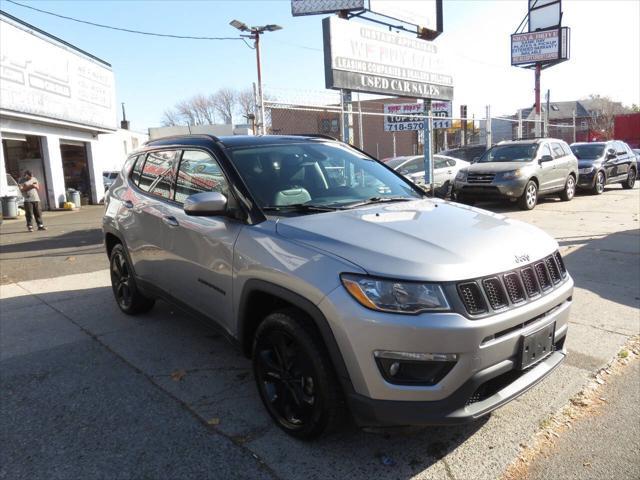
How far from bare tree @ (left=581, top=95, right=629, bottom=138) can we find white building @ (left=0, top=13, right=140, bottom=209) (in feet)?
193

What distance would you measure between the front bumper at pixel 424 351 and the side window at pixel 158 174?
91.8 inches

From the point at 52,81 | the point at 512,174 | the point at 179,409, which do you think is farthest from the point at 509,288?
the point at 52,81

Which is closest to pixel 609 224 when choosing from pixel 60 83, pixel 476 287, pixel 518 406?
pixel 518 406

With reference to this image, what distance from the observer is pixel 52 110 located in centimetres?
1828

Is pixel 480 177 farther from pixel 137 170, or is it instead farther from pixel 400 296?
pixel 400 296

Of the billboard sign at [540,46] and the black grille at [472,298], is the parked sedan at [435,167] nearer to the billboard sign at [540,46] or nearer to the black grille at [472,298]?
the black grille at [472,298]

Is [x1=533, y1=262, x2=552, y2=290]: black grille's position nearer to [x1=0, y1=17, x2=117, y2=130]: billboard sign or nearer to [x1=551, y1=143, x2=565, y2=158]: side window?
[x1=551, y1=143, x2=565, y2=158]: side window

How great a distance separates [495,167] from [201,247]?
10.7 meters

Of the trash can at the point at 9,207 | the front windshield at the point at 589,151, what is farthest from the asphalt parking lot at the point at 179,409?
the trash can at the point at 9,207

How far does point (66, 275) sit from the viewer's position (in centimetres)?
740

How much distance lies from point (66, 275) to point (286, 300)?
589 cm

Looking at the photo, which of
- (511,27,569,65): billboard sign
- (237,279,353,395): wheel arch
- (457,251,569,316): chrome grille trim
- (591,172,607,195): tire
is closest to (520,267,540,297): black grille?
(457,251,569,316): chrome grille trim

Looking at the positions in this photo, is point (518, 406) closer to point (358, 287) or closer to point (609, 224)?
point (358, 287)

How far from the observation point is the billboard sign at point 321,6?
1311 cm
